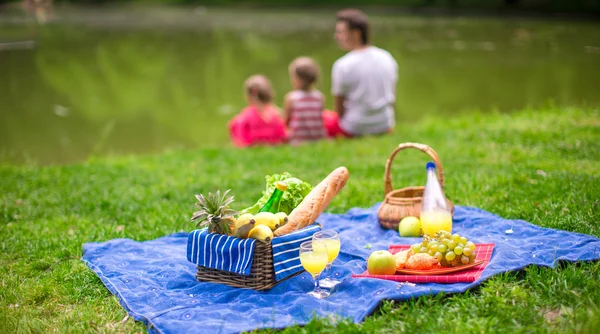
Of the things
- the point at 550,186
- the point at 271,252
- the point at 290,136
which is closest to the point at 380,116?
the point at 290,136

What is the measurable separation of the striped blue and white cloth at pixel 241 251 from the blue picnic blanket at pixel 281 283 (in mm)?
126

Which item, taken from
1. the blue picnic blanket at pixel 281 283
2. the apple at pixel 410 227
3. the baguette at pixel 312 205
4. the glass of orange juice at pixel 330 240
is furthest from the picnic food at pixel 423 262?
the apple at pixel 410 227

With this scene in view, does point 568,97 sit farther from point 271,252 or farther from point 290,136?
point 271,252

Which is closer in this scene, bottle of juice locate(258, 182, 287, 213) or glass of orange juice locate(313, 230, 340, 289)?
glass of orange juice locate(313, 230, 340, 289)

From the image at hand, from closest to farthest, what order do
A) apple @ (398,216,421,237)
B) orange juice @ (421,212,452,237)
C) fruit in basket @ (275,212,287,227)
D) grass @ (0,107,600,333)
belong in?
grass @ (0,107,600,333) → fruit in basket @ (275,212,287,227) → orange juice @ (421,212,452,237) → apple @ (398,216,421,237)

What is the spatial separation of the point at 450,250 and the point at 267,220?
1.08m

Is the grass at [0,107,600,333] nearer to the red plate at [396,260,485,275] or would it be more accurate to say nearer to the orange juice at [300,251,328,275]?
the red plate at [396,260,485,275]

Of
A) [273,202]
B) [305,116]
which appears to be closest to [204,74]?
[305,116]

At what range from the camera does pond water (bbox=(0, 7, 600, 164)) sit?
10906 mm

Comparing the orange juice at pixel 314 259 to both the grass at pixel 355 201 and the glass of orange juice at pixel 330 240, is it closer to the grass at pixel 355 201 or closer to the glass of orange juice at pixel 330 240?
the glass of orange juice at pixel 330 240

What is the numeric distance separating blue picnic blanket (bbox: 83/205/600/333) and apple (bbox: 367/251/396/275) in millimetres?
134

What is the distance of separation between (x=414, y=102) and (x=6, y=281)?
9.24 metres

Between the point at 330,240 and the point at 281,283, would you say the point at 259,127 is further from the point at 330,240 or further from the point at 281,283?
the point at 330,240

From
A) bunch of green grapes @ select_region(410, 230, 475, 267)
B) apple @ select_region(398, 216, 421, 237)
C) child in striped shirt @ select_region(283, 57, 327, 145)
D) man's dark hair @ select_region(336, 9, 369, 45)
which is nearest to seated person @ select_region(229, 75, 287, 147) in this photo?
child in striped shirt @ select_region(283, 57, 327, 145)
